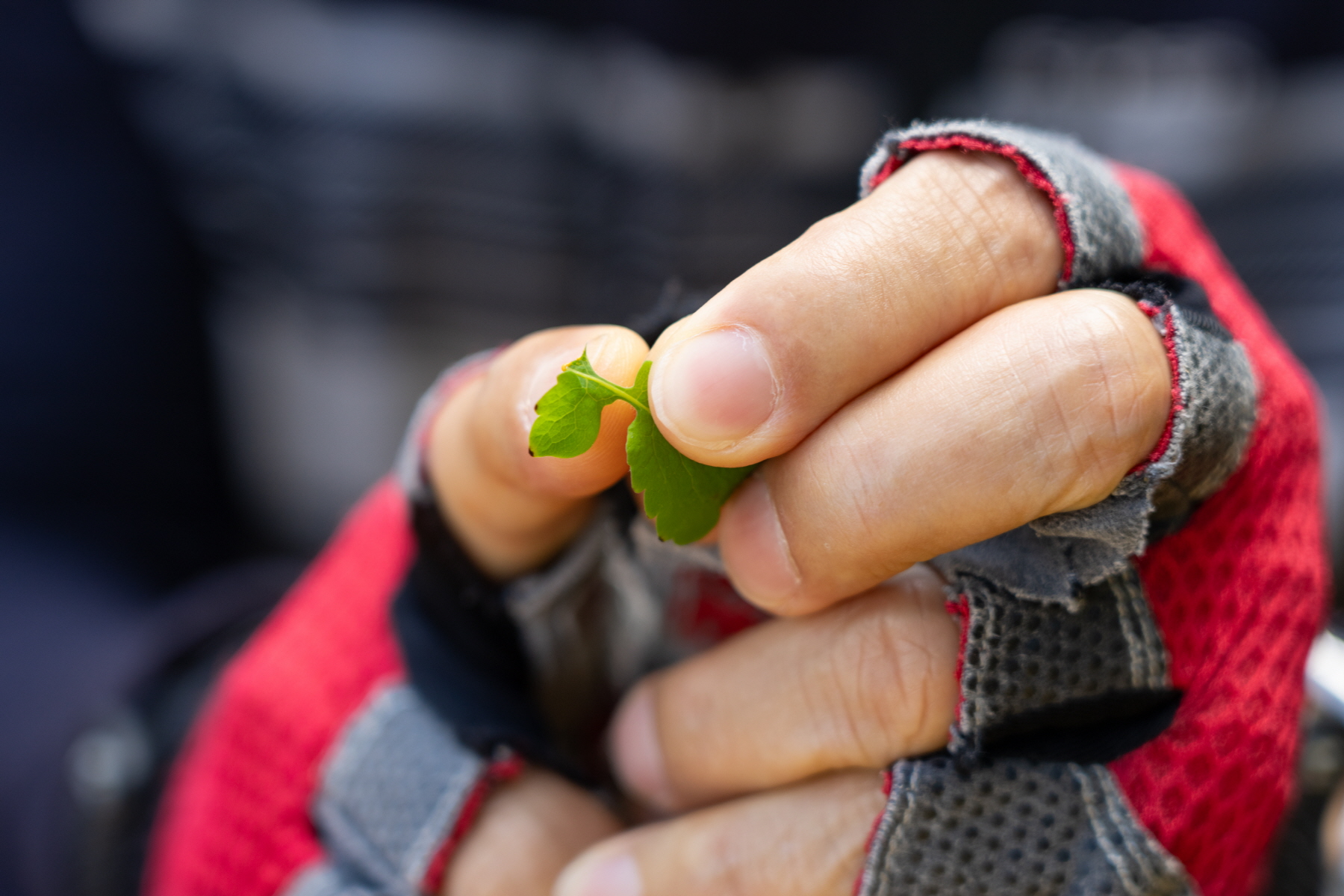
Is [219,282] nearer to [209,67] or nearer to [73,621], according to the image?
[209,67]

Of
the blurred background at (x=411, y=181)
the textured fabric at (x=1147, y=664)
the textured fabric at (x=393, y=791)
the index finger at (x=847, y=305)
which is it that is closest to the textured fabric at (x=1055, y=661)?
the textured fabric at (x=1147, y=664)

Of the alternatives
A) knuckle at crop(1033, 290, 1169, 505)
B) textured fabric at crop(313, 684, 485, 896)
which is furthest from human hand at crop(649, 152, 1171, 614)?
textured fabric at crop(313, 684, 485, 896)

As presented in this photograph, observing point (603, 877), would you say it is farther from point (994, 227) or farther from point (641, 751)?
point (994, 227)

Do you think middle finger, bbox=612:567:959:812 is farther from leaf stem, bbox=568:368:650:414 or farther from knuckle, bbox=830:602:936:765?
leaf stem, bbox=568:368:650:414

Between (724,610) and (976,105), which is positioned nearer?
(724,610)

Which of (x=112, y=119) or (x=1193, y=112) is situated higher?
(x=112, y=119)

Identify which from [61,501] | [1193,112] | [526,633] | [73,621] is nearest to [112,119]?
[61,501]
